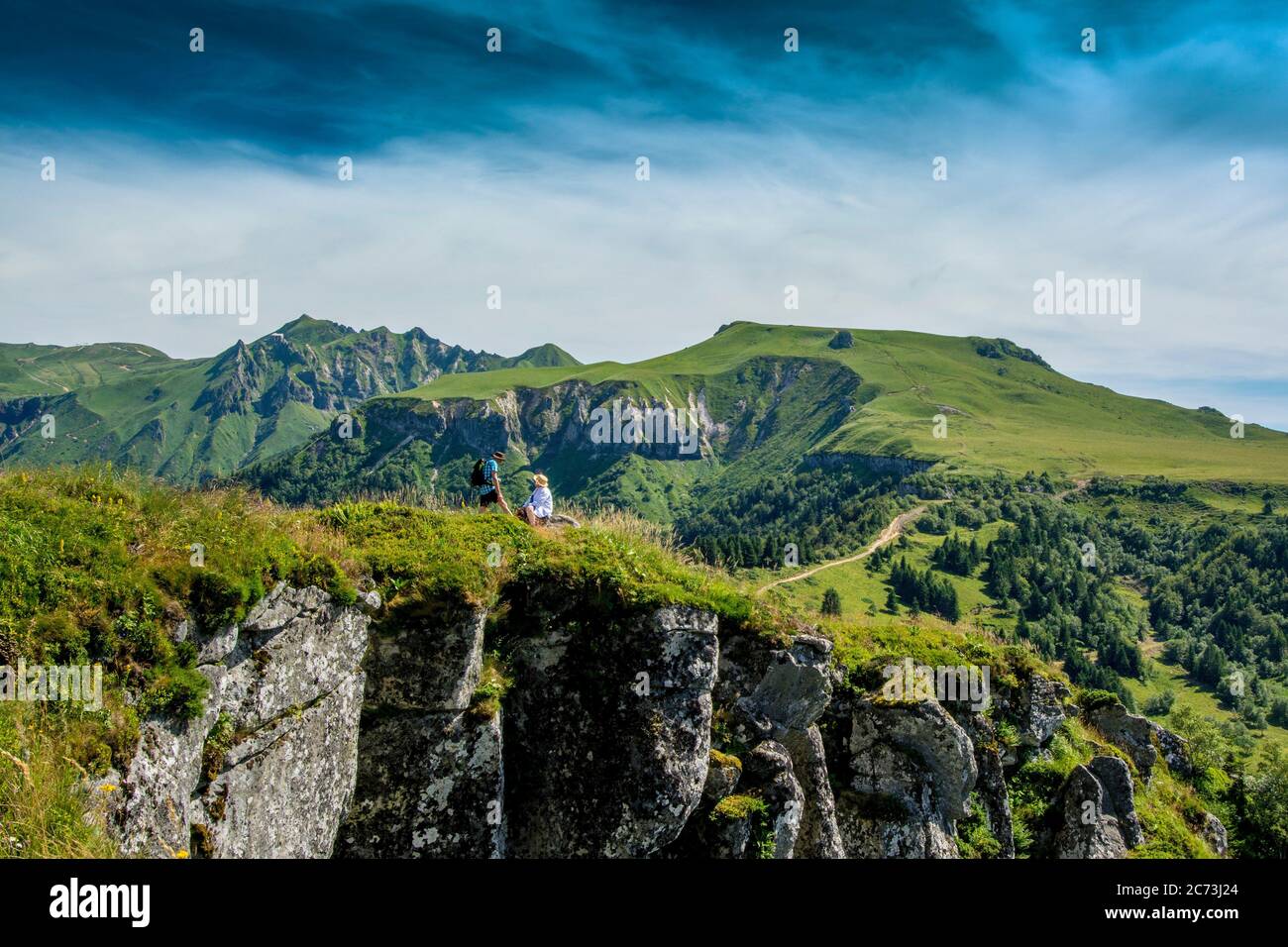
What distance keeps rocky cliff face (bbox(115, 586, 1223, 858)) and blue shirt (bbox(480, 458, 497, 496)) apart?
574 cm

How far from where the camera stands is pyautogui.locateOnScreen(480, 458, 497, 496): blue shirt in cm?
1897

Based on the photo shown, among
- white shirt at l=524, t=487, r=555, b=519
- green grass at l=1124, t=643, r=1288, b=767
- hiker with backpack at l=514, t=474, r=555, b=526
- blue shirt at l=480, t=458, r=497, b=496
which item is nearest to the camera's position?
hiker with backpack at l=514, t=474, r=555, b=526

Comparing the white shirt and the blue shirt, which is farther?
the blue shirt

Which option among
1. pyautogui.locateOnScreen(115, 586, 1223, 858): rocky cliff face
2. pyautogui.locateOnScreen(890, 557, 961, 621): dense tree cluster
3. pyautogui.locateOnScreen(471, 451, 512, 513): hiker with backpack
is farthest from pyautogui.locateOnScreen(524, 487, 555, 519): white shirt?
pyautogui.locateOnScreen(890, 557, 961, 621): dense tree cluster

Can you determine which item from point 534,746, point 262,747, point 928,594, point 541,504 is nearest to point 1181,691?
point 928,594

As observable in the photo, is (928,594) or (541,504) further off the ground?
(541,504)

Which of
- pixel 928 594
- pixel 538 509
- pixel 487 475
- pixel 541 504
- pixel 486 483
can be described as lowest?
pixel 928 594

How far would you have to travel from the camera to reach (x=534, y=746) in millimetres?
13000

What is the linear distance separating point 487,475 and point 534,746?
8.24 metres

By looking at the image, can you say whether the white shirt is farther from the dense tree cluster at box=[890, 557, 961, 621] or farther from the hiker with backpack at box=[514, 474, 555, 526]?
the dense tree cluster at box=[890, 557, 961, 621]

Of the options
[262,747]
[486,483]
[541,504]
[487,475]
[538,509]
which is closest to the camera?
[262,747]

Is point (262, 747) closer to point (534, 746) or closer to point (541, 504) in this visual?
point (534, 746)
